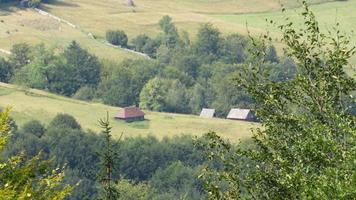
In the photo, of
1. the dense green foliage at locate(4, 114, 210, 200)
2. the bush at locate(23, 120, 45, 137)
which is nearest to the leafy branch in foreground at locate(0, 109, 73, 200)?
the dense green foliage at locate(4, 114, 210, 200)

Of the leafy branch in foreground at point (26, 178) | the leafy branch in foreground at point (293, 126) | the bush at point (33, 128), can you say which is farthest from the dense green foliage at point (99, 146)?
the leafy branch in foreground at point (26, 178)

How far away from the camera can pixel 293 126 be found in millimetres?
30188

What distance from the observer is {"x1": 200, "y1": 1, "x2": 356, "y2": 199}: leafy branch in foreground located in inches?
1027

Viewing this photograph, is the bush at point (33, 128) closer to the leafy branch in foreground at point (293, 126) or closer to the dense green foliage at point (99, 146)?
the dense green foliage at point (99, 146)

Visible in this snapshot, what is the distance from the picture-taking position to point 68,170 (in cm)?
18362

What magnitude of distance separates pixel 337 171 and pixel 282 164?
A: 391 centimetres

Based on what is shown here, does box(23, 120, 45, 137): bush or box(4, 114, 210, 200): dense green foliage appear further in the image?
box(23, 120, 45, 137): bush

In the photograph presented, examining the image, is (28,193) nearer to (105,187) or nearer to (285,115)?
(105,187)

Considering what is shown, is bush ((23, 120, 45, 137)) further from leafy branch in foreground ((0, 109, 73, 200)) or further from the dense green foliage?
leafy branch in foreground ((0, 109, 73, 200))

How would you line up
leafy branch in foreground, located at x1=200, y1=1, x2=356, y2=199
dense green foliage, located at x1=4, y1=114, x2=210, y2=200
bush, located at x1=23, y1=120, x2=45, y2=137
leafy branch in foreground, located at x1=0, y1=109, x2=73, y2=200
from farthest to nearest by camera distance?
bush, located at x1=23, y1=120, x2=45, y2=137, dense green foliage, located at x1=4, y1=114, x2=210, y2=200, leafy branch in foreground, located at x1=200, y1=1, x2=356, y2=199, leafy branch in foreground, located at x1=0, y1=109, x2=73, y2=200

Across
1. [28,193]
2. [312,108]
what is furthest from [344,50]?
[28,193]

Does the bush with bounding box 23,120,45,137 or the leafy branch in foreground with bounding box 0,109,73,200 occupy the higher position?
the leafy branch in foreground with bounding box 0,109,73,200

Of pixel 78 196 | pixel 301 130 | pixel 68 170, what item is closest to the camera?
pixel 301 130

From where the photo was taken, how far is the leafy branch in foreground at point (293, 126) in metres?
26.1
